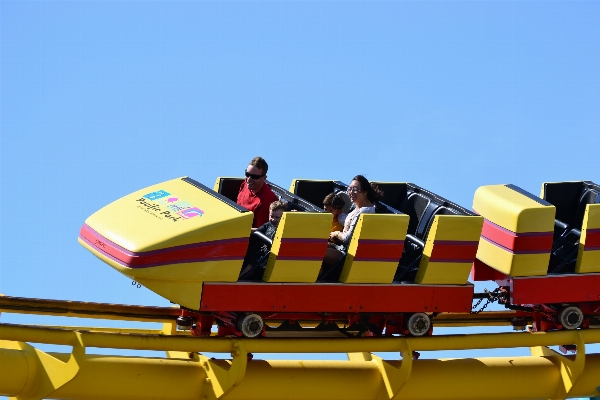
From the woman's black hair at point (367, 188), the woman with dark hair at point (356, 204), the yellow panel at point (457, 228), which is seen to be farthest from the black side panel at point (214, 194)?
the yellow panel at point (457, 228)

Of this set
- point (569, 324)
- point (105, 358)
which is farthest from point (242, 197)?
point (569, 324)

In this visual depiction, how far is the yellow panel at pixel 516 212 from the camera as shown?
10734 mm

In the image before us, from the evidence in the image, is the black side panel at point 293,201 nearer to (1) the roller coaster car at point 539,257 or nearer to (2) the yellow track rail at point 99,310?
(2) the yellow track rail at point 99,310

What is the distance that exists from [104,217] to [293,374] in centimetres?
183

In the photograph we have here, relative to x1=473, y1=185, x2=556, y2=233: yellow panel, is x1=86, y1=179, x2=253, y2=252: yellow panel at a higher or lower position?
lower

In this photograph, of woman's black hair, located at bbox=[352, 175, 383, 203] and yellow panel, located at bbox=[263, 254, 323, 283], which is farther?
woman's black hair, located at bbox=[352, 175, 383, 203]

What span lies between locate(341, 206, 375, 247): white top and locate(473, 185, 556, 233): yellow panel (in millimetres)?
1029

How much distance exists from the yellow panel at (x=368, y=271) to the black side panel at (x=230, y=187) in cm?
160

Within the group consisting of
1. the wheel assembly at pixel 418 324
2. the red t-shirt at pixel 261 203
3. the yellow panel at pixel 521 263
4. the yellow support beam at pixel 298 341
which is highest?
the red t-shirt at pixel 261 203

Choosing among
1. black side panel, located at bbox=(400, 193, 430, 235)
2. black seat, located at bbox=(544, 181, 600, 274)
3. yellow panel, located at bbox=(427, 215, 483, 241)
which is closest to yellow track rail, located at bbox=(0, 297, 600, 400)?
yellow panel, located at bbox=(427, 215, 483, 241)

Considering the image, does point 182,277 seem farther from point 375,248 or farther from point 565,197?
point 565,197

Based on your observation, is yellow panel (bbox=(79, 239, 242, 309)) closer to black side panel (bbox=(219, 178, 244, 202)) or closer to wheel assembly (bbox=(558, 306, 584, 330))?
black side panel (bbox=(219, 178, 244, 202))

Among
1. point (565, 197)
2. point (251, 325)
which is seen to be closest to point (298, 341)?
point (251, 325)

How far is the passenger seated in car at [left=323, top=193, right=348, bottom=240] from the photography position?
10.9m
